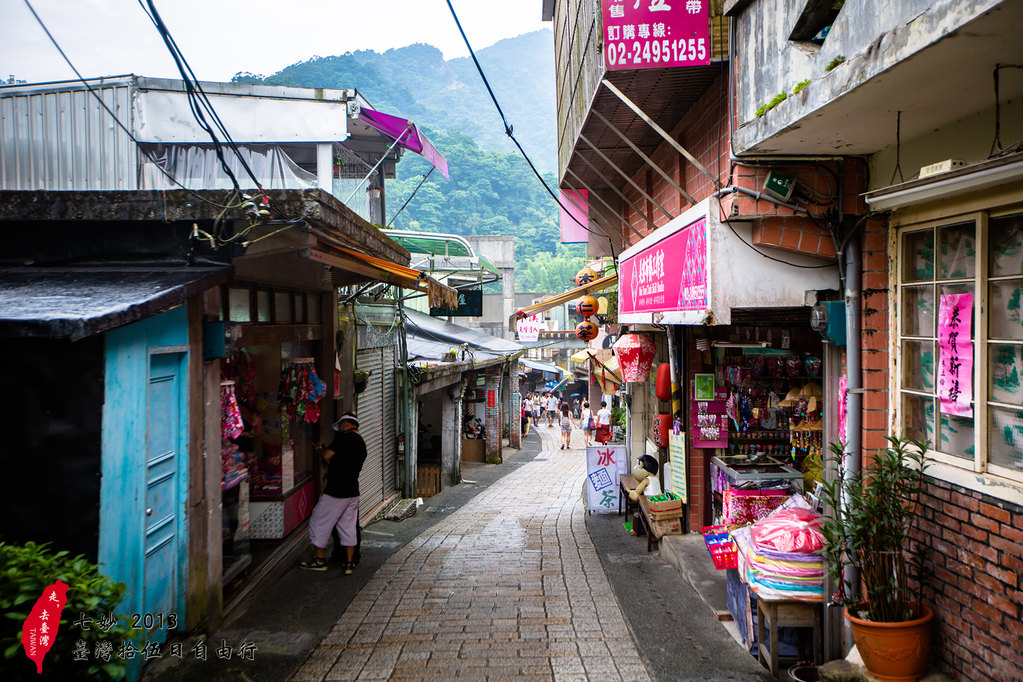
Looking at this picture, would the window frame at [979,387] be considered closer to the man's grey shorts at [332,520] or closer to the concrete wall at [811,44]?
the concrete wall at [811,44]

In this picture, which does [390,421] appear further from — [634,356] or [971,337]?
[971,337]

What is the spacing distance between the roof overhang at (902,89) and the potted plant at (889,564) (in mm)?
2053

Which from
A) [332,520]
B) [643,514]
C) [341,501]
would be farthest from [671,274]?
[332,520]

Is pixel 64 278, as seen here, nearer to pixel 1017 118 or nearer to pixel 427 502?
pixel 1017 118

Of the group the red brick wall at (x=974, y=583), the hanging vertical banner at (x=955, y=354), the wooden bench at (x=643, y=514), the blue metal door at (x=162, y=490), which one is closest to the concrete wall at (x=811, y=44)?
the hanging vertical banner at (x=955, y=354)

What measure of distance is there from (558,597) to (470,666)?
199 centimetres

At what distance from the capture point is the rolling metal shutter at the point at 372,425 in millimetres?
12242

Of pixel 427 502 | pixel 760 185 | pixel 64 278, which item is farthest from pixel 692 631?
pixel 427 502

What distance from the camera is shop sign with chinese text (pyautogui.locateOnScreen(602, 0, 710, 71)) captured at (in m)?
6.06

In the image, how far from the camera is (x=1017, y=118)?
363 cm

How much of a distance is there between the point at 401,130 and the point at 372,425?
5.56m

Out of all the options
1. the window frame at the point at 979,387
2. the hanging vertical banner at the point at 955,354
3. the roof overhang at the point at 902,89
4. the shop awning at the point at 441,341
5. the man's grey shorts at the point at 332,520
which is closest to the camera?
the roof overhang at the point at 902,89

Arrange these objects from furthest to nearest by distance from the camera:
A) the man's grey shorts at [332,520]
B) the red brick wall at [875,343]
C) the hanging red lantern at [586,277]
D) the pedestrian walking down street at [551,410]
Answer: the pedestrian walking down street at [551,410] → the hanging red lantern at [586,277] → the man's grey shorts at [332,520] → the red brick wall at [875,343]

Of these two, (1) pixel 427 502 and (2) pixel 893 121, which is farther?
(1) pixel 427 502
